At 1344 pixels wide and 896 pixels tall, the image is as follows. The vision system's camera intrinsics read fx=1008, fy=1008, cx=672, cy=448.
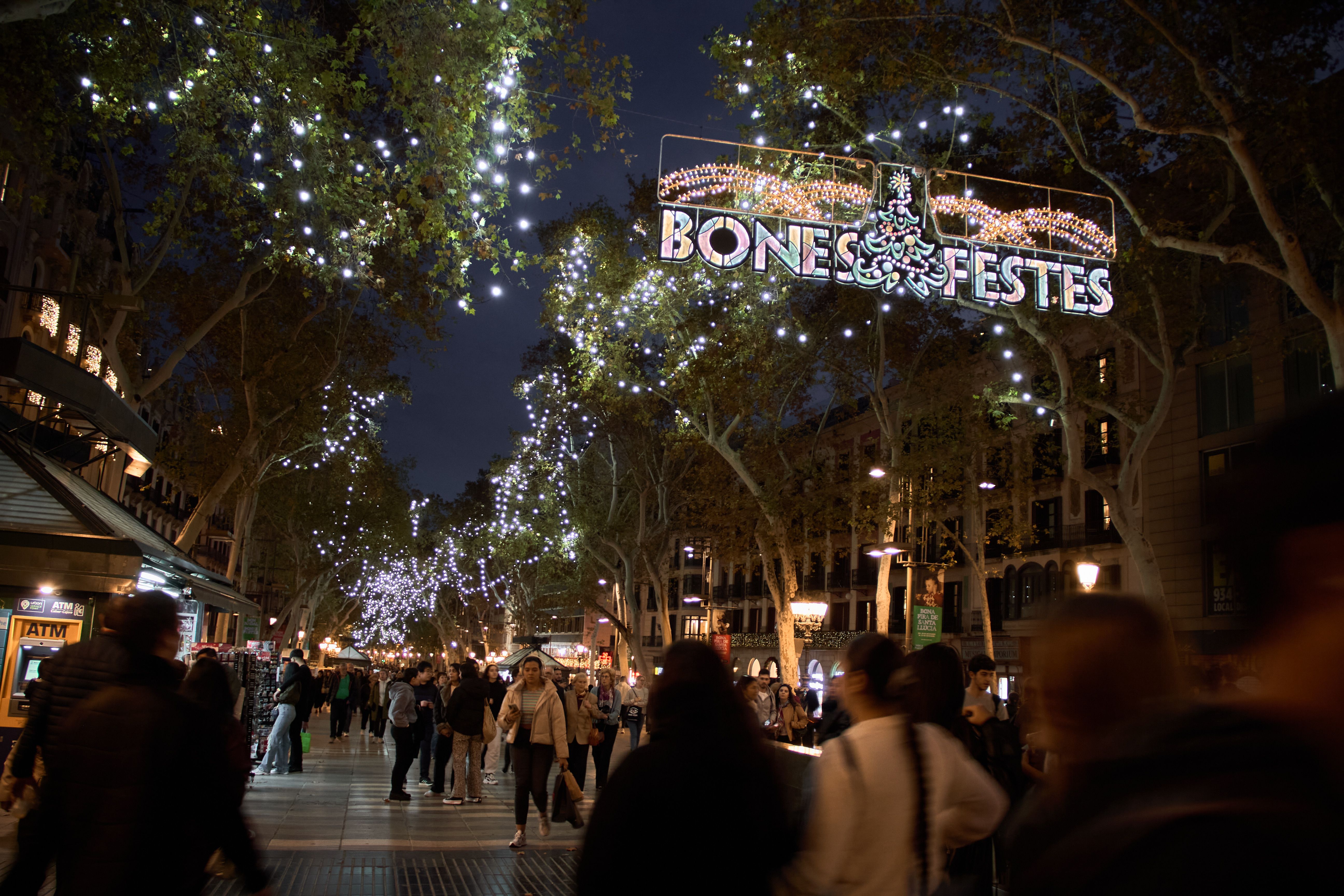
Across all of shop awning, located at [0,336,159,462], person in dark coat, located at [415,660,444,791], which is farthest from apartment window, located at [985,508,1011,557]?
shop awning, located at [0,336,159,462]

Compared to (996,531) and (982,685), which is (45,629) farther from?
(996,531)

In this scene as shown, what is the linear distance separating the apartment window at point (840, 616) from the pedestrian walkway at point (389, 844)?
36.3 meters

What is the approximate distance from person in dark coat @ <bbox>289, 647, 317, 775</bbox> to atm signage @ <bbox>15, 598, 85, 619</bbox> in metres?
4.99

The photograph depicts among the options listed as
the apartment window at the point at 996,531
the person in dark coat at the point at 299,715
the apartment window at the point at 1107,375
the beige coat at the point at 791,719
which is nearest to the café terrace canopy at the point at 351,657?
the person in dark coat at the point at 299,715

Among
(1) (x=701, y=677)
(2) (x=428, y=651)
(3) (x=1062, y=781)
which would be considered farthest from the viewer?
(2) (x=428, y=651)

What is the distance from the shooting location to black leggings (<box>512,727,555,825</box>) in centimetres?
957

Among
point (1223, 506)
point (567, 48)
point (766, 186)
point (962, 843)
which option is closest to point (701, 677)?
point (962, 843)

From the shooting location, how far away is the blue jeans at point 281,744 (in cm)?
1546

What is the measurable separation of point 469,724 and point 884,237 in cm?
777

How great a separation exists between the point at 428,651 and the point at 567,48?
10478 cm

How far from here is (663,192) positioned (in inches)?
483

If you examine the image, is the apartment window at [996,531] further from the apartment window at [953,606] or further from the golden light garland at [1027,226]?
the golden light garland at [1027,226]

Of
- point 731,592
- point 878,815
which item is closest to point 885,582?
point 878,815

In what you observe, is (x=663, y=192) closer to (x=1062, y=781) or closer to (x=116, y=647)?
(x=116, y=647)
